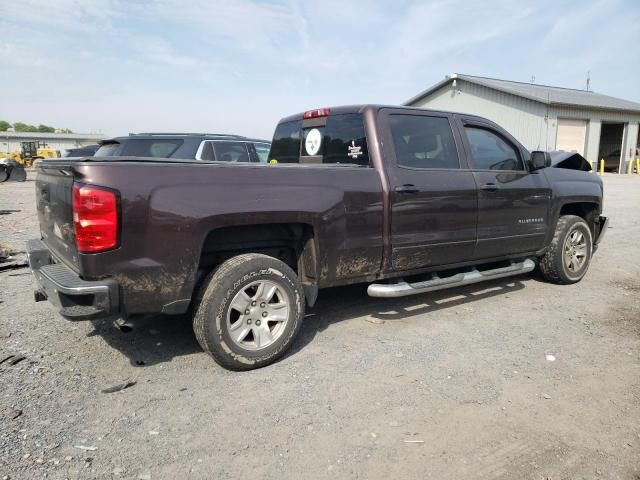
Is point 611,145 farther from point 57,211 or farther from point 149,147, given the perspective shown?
point 57,211

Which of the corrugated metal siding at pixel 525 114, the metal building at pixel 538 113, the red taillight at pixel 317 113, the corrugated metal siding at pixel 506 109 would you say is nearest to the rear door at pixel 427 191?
A: the red taillight at pixel 317 113

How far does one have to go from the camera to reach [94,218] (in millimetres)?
2814

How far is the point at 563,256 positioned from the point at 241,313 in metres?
4.06

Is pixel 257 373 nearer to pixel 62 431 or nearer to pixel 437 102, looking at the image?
pixel 62 431

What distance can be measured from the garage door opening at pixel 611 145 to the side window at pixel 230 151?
104ft

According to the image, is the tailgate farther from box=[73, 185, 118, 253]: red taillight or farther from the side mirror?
the side mirror

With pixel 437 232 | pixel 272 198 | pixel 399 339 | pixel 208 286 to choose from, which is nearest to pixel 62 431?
pixel 208 286

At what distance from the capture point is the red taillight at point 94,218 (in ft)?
9.20

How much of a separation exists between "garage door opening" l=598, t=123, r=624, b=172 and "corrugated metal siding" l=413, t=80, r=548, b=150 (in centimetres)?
1015

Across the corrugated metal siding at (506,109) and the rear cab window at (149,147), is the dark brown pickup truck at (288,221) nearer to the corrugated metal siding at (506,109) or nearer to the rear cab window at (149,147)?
the rear cab window at (149,147)

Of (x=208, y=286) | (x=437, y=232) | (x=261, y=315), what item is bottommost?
(x=261, y=315)

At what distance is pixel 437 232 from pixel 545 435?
199cm

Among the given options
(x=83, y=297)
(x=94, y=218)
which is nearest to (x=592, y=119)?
(x=94, y=218)

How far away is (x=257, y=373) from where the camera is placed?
3.38 m
